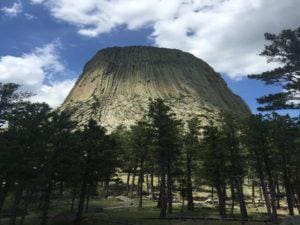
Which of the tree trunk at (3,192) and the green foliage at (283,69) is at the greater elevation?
the green foliage at (283,69)

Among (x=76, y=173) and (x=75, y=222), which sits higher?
(x=76, y=173)

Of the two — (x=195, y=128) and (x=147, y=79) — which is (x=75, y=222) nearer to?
(x=195, y=128)

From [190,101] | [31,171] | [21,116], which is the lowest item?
[31,171]

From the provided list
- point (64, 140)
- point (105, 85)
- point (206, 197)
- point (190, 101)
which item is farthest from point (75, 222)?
point (105, 85)

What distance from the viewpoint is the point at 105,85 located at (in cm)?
19688

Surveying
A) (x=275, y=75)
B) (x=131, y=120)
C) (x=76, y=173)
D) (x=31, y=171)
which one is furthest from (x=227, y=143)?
(x=131, y=120)

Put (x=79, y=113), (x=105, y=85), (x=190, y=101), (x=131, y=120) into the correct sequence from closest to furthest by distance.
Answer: (x=131, y=120), (x=79, y=113), (x=190, y=101), (x=105, y=85)

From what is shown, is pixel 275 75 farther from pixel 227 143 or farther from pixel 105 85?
pixel 105 85

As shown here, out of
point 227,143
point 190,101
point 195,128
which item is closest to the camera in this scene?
point 227,143

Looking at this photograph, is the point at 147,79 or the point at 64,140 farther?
the point at 147,79

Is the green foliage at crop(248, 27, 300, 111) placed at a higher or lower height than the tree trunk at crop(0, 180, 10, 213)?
higher

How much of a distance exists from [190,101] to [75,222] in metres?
143

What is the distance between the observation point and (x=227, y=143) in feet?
135

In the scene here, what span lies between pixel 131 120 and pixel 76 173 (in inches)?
4427
